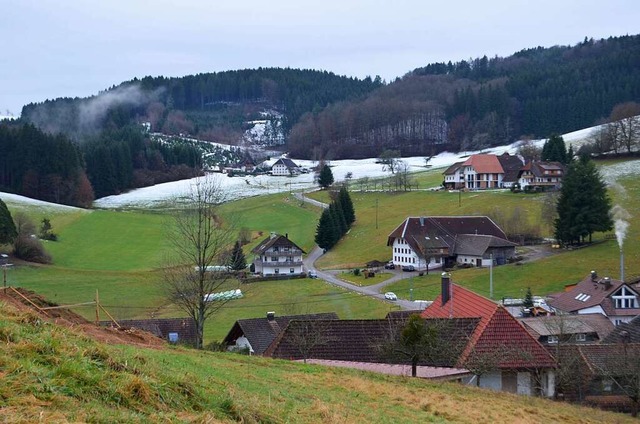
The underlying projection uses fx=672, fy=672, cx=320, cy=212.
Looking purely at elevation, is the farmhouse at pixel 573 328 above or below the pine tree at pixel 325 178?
below

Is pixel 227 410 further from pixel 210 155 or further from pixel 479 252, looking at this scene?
pixel 210 155

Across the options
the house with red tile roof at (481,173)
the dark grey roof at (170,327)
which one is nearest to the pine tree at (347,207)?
the house with red tile roof at (481,173)

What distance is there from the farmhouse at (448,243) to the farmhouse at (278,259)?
8.30 meters

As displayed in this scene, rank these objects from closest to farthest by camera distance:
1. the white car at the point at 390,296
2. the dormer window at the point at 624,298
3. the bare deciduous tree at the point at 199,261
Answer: the bare deciduous tree at the point at 199,261, the dormer window at the point at 624,298, the white car at the point at 390,296

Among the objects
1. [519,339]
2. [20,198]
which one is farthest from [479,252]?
[20,198]

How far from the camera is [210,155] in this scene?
508ft

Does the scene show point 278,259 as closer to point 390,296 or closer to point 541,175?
point 390,296

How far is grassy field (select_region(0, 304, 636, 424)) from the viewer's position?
6348 millimetres

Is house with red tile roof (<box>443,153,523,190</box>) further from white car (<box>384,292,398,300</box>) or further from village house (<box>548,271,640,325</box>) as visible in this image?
village house (<box>548,271,640,325</box>)

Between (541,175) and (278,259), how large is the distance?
128ft

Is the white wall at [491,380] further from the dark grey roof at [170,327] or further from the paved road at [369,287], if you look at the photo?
the paved road at [369,287]

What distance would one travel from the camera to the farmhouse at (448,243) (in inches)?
2127

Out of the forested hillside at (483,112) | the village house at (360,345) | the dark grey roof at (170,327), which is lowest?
the dark grey roof at (170,327)

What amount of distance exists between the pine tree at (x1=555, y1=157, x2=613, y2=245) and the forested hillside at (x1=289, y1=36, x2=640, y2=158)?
3621 inches
